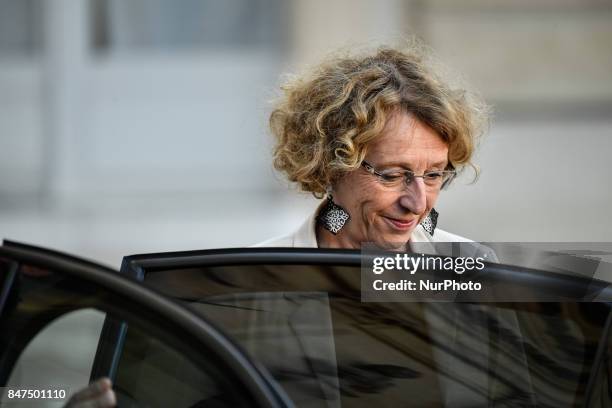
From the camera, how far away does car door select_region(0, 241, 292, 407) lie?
1.69m

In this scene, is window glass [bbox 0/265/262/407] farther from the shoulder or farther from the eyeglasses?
the eyeglasses

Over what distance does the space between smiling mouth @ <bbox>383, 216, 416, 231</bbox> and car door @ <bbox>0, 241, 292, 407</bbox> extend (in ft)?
2.17

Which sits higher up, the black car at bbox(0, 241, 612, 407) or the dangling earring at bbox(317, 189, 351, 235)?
the dangling earring at bbox(317, 189, 351, 235)

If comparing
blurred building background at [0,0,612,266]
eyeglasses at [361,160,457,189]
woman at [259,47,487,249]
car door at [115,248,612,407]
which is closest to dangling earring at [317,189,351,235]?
woman at [259,47,487,249]

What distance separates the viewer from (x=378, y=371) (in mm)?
1945

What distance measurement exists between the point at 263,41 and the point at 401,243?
526 centimetres

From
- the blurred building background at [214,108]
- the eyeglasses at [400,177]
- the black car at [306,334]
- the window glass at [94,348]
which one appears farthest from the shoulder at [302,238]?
the blurred building background at [214,108]

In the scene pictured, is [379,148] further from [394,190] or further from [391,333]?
[391,333]

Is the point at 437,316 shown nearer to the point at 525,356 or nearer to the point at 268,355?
the point at 525,356

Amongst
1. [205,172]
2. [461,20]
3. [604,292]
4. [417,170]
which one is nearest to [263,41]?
[205,172]

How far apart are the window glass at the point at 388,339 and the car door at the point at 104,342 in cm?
16

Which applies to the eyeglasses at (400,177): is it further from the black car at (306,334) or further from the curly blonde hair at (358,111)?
the black car at (306,334)

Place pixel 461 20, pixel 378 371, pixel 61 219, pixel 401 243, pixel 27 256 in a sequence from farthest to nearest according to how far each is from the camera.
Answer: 1. pixel 61 219
2. pixel 461 20
3. pixel 401 243
4. pixel 378 371
5. pixel 27 256

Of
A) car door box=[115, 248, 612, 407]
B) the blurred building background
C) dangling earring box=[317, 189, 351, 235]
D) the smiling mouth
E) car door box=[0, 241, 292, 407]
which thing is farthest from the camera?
the blurred building background
